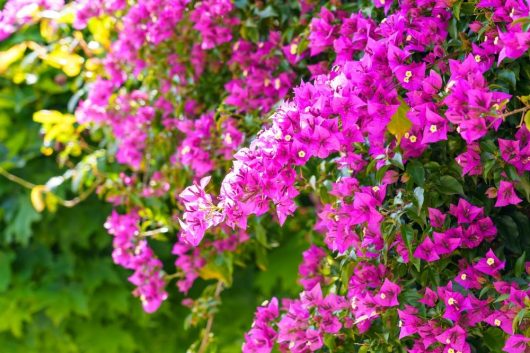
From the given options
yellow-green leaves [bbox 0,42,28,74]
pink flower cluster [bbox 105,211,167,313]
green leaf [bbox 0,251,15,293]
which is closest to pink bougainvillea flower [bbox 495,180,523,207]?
pink flower cluster [bbox 105,211,167,313]

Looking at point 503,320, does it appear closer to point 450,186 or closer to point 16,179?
point 450,186

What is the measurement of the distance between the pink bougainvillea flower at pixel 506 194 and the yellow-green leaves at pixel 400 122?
178mm

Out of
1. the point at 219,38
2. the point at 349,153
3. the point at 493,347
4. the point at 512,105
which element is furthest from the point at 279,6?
the point at 493,347

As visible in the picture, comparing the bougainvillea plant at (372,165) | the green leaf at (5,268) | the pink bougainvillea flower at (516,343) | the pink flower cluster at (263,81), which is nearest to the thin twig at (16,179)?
the green leaf at (5,268)

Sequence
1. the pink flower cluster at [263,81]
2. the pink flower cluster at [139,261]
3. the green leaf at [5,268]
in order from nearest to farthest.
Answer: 1. the pink flower cluster at [263,81]
2. the pink flower cluster at [139,261]
3. the green leaf at [5,268]

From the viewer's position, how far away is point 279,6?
1.83 meters

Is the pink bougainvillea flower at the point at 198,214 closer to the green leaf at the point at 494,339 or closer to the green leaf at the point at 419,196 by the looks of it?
the green leaf at the point at 419,196

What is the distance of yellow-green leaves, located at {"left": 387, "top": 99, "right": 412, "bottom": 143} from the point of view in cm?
124

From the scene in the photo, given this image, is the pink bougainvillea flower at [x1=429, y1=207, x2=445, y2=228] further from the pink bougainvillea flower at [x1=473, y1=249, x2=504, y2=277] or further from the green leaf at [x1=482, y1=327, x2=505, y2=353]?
the green leaf at [x1=482, y1=327, x2=505, y2=353]

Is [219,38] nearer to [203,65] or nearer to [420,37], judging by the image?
[203,65]

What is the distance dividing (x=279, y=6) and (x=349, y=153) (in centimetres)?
59

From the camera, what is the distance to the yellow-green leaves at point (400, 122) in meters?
1.24

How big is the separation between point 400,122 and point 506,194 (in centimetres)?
21

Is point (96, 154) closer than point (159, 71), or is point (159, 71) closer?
point (159, 71)
